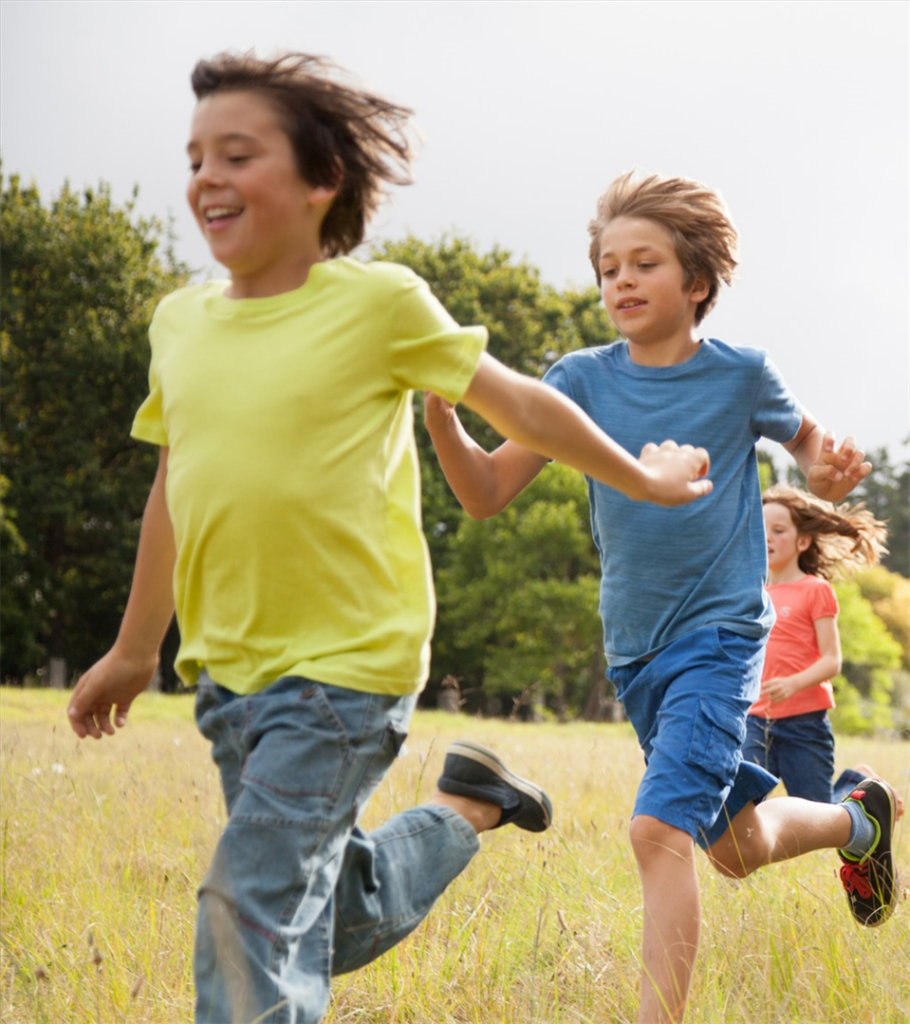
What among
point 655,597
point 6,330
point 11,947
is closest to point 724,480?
point 655,597

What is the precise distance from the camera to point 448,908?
169 inches

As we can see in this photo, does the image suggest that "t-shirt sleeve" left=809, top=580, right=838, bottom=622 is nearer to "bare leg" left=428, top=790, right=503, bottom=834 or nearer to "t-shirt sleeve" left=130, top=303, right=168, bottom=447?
"bare leg" left=428, top=790, right=503, bottom=834

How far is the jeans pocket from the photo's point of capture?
3137mm

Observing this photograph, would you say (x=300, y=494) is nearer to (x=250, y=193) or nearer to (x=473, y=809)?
(x=250, y=193)

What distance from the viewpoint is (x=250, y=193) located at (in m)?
2.42

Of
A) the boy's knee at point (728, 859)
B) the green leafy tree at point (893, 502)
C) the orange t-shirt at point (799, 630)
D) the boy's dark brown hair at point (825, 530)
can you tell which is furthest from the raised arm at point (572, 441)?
the green leafy tree at point (893, 502)

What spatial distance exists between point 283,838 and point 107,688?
0.75 meters

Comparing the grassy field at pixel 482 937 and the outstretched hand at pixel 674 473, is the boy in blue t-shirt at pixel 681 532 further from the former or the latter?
the outstretched hand at pixel 674 473

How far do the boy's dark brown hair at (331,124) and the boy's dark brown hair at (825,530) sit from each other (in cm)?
367

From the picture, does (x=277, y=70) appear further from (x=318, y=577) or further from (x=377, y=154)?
(x=318, y=577)

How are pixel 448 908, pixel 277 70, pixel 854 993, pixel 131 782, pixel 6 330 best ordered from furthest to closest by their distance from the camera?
pixel 6 330 < pixel 131 782 < pixel 448 908 < pixel 854 993 < pixel 277 70

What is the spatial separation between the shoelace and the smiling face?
2.18 meters

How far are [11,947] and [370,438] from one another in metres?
2.31

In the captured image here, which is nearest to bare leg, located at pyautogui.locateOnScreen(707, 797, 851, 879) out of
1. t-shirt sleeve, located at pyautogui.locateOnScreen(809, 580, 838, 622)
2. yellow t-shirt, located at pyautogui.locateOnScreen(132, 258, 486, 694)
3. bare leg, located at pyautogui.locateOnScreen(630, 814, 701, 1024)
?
bare leg, located at pyautogui.locateOnScreen(630, 814, 701, 1024)
